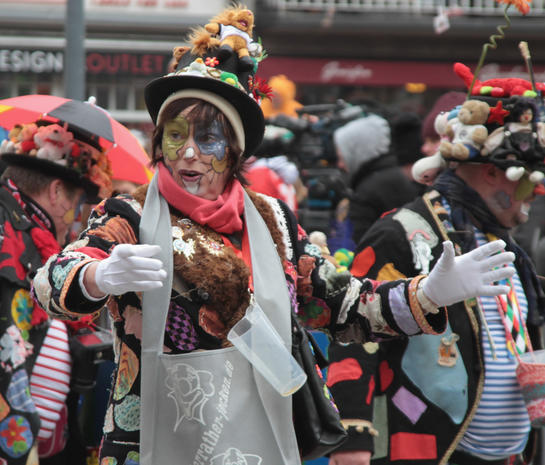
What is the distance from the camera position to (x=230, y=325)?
2748mm

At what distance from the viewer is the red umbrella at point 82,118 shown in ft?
13.4

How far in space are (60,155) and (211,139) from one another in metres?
1.41

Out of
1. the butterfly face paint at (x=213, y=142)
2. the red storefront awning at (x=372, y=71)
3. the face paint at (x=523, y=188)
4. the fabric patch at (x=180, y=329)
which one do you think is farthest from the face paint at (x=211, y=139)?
the red storefront awning at (x=372, y=71)

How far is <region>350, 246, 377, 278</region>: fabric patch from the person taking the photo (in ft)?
11.9

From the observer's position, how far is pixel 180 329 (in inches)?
107

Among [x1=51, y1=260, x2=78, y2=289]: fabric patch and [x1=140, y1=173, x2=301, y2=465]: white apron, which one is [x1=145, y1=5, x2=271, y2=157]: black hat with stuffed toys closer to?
[x1=140, y1=173, x2=301, y2=465]: white apron

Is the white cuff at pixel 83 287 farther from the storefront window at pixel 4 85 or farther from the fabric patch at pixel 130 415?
the storefront window at pixel 4 85

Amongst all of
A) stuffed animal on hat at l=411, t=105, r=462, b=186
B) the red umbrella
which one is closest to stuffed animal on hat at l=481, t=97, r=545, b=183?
stuffed animal on hat at l=411, t=105, r=462, b=186

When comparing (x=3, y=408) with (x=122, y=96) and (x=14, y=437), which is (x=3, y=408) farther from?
(x=122, y=96)

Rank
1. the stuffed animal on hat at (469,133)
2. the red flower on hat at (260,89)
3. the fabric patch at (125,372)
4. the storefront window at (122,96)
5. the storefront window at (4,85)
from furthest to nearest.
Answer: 1. the storefront window at (122,96)
2. the storefront window at (4,85)
3. the stuffed animal on hat at (469,133)
4. the red flower on hat at (260,89)
5. the fabric patch at (125,372)

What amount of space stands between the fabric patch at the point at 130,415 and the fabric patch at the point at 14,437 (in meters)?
1.09

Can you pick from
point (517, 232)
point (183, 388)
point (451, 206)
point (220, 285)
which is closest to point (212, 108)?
point (220, 285)

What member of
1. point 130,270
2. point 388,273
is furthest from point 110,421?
point 388,273

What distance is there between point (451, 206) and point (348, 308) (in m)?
0.92
